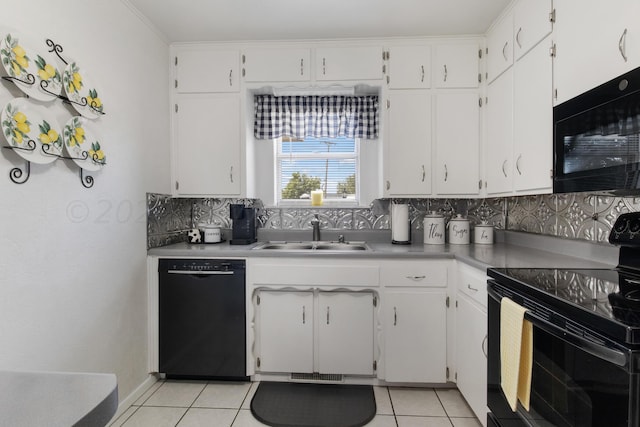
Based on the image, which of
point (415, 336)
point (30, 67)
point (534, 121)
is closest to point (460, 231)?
point (415, 336)

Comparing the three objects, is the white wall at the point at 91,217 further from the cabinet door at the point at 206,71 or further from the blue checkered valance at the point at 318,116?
the blue checkered valance at the point at 318,116

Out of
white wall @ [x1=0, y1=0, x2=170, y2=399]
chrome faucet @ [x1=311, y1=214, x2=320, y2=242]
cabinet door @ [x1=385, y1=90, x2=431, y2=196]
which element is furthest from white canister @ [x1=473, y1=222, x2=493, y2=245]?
white wall @ [x1=0, y1=0, x2=170, y2=399]

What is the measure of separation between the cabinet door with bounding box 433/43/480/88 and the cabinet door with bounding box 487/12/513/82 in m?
0.10

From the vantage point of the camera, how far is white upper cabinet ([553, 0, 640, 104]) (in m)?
1.19

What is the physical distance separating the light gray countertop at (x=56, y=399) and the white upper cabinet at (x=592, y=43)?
1.76 metres

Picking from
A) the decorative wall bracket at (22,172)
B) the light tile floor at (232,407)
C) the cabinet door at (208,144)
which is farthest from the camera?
the cabinet door at (208,144)

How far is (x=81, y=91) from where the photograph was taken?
1638 mm

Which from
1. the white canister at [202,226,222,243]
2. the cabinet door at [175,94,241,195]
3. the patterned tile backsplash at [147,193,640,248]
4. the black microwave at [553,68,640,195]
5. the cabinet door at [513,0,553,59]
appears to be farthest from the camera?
the white canister at [202,226,222,243]

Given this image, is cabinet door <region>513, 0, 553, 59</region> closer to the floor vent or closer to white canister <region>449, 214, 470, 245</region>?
white canister <region>449, 214, 470, 245</region>

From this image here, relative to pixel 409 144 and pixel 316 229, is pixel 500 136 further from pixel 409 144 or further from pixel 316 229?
pixel 316 229

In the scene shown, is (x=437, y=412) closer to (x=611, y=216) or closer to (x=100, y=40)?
(x=611, y=216)

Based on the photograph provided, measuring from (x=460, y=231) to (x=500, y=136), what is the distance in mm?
731

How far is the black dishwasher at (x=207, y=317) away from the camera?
2.22 meters

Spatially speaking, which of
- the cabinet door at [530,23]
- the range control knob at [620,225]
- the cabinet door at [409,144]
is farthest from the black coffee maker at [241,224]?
the range control knob at [620,225]
